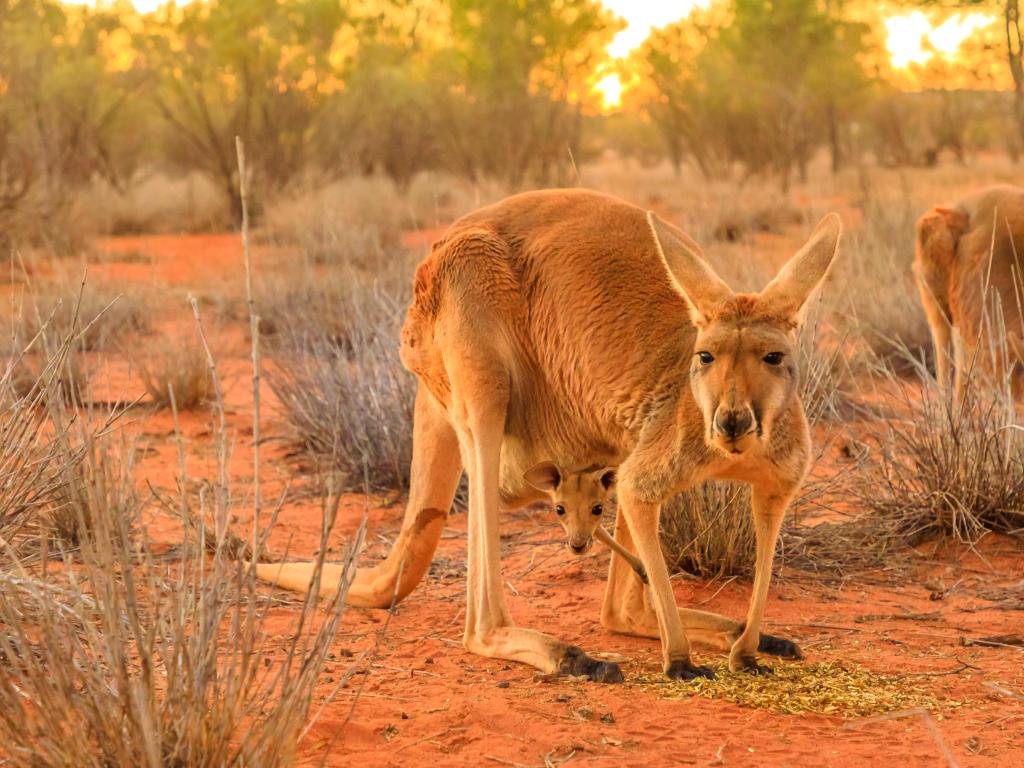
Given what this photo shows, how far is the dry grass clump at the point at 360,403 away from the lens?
7.34 m

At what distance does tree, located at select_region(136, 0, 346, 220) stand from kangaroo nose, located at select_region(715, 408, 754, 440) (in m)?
17.8

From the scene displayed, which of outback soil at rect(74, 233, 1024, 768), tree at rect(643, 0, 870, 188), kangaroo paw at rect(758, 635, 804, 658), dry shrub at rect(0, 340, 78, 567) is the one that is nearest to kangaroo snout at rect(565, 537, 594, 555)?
outback soil at rect(74, 233, 1024, 768)

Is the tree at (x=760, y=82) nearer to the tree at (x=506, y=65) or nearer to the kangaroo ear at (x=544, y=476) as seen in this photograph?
the tree at (x=506, y=65)

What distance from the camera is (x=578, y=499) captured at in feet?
14.7

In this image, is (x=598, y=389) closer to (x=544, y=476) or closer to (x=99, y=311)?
(x=544, y=476)

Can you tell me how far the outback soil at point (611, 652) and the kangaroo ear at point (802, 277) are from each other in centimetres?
118

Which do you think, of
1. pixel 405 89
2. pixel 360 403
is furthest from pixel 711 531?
pixel 405 89

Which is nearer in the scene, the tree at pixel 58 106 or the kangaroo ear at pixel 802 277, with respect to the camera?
the kangaroo ear at pixel 802 277

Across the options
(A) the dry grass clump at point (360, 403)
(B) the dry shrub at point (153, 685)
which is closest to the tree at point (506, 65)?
(A) the dry grass clump at point (360, 403)

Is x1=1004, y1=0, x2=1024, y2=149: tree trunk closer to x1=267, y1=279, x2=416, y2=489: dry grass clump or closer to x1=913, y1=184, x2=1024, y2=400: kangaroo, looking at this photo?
x1=913, y1=184, x2=1024, y2=400: kangaroo

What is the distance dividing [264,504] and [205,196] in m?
18.2

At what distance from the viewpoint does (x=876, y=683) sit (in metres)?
4.08

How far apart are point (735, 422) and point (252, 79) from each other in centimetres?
1940

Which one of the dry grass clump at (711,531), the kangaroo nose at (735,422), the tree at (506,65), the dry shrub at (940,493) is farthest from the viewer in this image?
the tree at (506,65)
